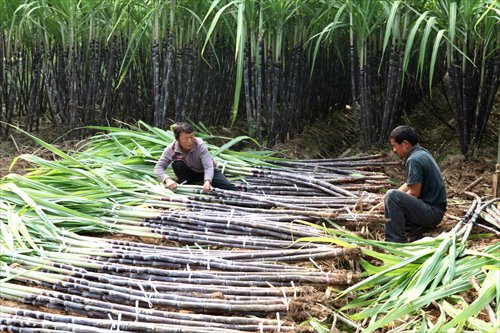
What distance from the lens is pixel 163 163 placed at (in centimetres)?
488

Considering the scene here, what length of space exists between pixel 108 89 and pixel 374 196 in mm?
2744

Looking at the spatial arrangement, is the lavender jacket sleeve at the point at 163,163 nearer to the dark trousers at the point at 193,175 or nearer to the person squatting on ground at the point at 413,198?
the dark trousers at the point at 193,175

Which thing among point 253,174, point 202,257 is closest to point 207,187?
point 253,174

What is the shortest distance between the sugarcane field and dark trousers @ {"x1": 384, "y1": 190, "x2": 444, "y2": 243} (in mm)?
10

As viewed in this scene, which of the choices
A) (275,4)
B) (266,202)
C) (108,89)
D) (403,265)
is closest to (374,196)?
(266,202)

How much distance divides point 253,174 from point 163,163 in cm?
65

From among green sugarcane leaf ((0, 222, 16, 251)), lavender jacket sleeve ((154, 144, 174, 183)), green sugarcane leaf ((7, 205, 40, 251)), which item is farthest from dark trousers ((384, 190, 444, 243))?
green sugarcane leaf ((0, 222, 16, 251))

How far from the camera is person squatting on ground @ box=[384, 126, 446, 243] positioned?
3939 mm

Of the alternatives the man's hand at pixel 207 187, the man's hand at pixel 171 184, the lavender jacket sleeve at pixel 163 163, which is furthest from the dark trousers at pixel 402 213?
the lavender jacket sleeve at pixel 163 163

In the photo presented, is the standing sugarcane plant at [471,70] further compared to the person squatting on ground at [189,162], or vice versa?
the standing sugarcane plant at [471,70]

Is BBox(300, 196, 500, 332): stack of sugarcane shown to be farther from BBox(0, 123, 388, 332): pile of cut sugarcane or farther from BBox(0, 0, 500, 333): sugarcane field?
BBox(0, 123, 388, 332): pile of cut sugarcane

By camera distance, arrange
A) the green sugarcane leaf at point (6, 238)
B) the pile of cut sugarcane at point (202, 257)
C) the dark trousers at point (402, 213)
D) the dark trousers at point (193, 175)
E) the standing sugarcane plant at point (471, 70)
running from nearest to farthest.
A: the pile of cut sugarcane at point (202, 257)
the green sugarcane leaf at point (6, 238)
the dark trousers at point (402, 213)
the dark trousers at point (193, 175)
the standing sugarcane plant at point (471, 70)

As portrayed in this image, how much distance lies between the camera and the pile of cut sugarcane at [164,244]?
3160mm

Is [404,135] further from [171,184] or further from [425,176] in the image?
[171,184]
